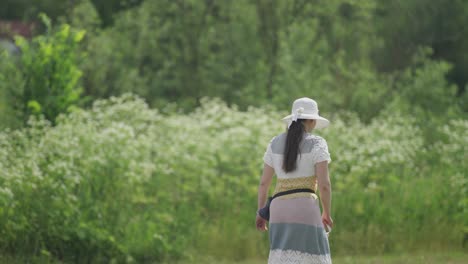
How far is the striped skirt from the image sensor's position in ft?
24.5

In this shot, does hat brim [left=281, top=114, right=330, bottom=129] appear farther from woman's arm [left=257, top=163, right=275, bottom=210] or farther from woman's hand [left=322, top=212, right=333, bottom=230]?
woman's hand [left=322, top=212, right=333, bottom=230]

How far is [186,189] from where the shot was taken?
13.2m

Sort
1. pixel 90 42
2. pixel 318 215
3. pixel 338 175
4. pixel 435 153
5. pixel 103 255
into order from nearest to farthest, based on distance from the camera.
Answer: pixel 318 215 < pixel 103 255 < pixel 338 175 < pixel 435 153 < pixel 90 42

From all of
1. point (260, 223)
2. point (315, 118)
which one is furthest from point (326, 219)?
point (315, 118)

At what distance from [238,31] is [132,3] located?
982 centimetres

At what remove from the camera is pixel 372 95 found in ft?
83.0

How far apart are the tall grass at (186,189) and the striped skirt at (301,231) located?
4341 millimetres

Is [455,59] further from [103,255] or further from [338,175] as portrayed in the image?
[103,255]

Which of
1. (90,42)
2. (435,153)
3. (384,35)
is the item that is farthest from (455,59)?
(435,153)

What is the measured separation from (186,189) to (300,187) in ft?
19.3

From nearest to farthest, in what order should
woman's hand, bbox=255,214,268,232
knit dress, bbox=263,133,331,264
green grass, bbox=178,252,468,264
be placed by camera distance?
1. knit dress, bbox=263,133,331,264
2. woman's hand, bbox=255,214,268,232
3. green grass, bbox=178,252,468,264

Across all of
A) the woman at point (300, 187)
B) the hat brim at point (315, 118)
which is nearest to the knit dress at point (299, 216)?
the woman at point (300, 187)

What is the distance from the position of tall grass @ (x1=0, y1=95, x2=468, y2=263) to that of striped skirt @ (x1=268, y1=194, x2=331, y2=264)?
4341 mm

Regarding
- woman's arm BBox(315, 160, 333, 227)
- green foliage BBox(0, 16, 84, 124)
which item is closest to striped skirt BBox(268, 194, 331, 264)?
woman's arm BBox(315, 160, 333, 227)
